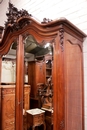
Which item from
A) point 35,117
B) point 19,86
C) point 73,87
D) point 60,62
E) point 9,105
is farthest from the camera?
point 9,105

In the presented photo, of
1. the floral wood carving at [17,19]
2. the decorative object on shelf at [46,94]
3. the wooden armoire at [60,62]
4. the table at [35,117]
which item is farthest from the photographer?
the floral wood carving at [17,19]

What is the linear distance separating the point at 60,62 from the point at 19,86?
2.27ft

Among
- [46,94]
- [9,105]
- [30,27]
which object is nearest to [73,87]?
[46,94]

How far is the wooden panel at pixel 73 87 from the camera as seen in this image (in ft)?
4.66

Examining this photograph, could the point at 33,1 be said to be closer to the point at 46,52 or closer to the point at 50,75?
the point at 46,52

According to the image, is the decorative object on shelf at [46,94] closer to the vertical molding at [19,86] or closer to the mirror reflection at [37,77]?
the mirror reflection at [37,77]

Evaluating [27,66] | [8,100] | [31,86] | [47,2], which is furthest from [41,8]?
[8,100]

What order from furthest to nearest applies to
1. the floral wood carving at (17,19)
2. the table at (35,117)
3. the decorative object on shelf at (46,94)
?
1. the floral wood carving at (17,19)
2. the table at (35,117)
3. the decorative object on shelf at (46,94)

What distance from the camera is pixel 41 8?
93.1 inches

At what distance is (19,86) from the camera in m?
1.80

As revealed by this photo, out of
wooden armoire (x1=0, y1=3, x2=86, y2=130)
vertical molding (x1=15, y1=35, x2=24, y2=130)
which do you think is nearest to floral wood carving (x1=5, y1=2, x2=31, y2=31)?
wooden armoire (x1=0, y1=3, x2=86, y2=130)

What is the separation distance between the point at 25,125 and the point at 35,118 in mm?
169


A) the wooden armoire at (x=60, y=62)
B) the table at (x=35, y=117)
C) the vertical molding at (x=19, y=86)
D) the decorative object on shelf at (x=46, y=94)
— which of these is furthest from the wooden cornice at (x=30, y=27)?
the table at (x=35, y=117)

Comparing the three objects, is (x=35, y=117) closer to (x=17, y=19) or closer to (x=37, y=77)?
(x=37, y=77)
